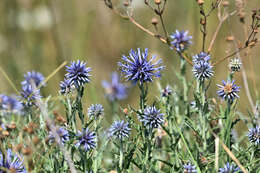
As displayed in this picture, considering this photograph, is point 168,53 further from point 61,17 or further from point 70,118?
point 70,118

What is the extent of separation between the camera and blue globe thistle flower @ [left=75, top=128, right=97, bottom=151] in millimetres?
1036

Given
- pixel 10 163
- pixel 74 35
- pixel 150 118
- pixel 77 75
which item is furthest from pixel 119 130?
pixel 74 35

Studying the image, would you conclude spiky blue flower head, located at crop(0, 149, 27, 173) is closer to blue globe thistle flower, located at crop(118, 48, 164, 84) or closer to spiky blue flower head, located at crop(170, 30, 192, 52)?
blue globe thistle flower, located at crop(118, 48, 164, 84)

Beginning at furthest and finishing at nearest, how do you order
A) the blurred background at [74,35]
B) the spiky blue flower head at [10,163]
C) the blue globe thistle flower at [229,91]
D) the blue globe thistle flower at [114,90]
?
the blurred background at [74,35]
the blue globe thistle flower at [114,90]
the blue globe thistle flower at [229,91]
the spiky blue flower head at [10,163]

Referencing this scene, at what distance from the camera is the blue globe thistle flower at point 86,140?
40.8 inches

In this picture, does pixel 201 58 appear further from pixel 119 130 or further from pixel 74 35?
pixel 74 35

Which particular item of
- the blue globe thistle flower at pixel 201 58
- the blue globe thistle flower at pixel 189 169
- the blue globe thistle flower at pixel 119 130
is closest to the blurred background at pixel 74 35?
the blue globe thistle flower at pixel 201 58

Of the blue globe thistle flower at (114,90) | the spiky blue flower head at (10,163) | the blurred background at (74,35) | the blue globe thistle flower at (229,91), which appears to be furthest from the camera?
the blurred background at (74,35)

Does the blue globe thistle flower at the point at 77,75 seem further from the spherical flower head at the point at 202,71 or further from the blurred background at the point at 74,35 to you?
the blurred background at the point at 74,35

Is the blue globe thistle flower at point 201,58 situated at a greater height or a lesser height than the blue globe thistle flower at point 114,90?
lesser

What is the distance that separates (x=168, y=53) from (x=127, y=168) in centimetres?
210

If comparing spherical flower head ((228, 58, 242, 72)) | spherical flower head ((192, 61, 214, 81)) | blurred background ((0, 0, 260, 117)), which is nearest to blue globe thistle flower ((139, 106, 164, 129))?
spherical flower head ((192, 61, 214, 81))

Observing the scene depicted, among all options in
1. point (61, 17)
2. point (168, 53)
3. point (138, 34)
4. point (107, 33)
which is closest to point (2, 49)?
point (61, 17)

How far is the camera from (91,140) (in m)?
1.06
